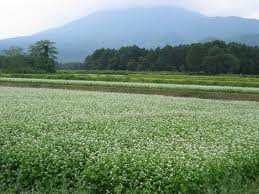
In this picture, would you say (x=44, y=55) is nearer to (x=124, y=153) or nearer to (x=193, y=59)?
(x=193, y=59)

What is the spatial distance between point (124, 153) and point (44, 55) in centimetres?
7669

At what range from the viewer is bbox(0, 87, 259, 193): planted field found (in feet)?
31.2

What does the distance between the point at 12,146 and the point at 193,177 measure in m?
4.85

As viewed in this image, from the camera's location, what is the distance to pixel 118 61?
299ft

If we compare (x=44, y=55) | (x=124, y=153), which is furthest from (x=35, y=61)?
(x=124, y=153)

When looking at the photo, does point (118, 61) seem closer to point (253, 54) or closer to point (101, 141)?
point (253, 54)

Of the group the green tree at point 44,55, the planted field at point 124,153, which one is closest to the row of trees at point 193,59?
the green tree at point 44,55

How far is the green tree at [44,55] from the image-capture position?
79125 mm

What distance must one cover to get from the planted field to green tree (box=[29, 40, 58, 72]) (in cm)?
6197

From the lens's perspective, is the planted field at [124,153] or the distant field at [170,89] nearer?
the planted field at [124,153]

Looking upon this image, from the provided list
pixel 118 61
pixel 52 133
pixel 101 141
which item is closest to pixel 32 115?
pixel 52 133

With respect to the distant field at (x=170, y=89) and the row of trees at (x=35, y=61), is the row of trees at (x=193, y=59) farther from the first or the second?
the distant field at (x=170, y=89)

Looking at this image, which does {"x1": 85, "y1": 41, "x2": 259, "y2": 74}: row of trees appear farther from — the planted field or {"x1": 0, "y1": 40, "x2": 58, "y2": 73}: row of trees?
the planted field

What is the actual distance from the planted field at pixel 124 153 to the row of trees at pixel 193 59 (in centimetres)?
5939
